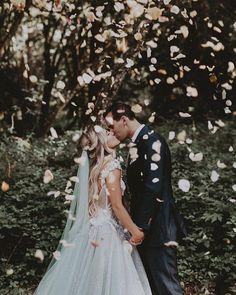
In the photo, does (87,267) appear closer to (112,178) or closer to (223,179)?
(112,178)

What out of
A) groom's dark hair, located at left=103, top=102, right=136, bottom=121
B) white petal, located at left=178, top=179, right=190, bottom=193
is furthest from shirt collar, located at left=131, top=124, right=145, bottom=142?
white petal, located at left=178, top=179, right=190, bottom=193

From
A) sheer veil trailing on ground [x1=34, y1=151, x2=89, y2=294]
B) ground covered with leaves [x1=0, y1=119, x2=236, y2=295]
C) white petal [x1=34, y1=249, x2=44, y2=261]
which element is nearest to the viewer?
sheer veil trailing on ground [x1=34, y1=151, x2=89, y2=294]

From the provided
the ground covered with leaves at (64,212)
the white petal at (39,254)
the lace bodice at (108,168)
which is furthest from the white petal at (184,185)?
the lace bodice at (108,168)

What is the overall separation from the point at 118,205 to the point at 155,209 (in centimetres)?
33

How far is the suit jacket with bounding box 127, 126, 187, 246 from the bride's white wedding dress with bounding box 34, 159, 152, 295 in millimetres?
178

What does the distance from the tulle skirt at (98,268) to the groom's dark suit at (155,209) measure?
0.46ft

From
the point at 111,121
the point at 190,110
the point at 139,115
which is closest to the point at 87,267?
the point at 111,121

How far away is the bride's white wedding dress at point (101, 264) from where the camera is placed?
4574 mm

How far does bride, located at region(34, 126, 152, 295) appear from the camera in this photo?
15.0ft

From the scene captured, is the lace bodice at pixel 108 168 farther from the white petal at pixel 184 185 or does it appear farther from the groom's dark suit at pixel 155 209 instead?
the white petal at pixel 184 185

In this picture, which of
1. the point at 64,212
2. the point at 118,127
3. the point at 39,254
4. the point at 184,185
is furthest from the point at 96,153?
the point at 184,185

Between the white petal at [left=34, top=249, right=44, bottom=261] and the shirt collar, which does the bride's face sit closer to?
the shirt collar

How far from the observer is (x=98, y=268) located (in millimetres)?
4609

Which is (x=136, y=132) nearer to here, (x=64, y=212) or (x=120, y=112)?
(x=120, y=112)
